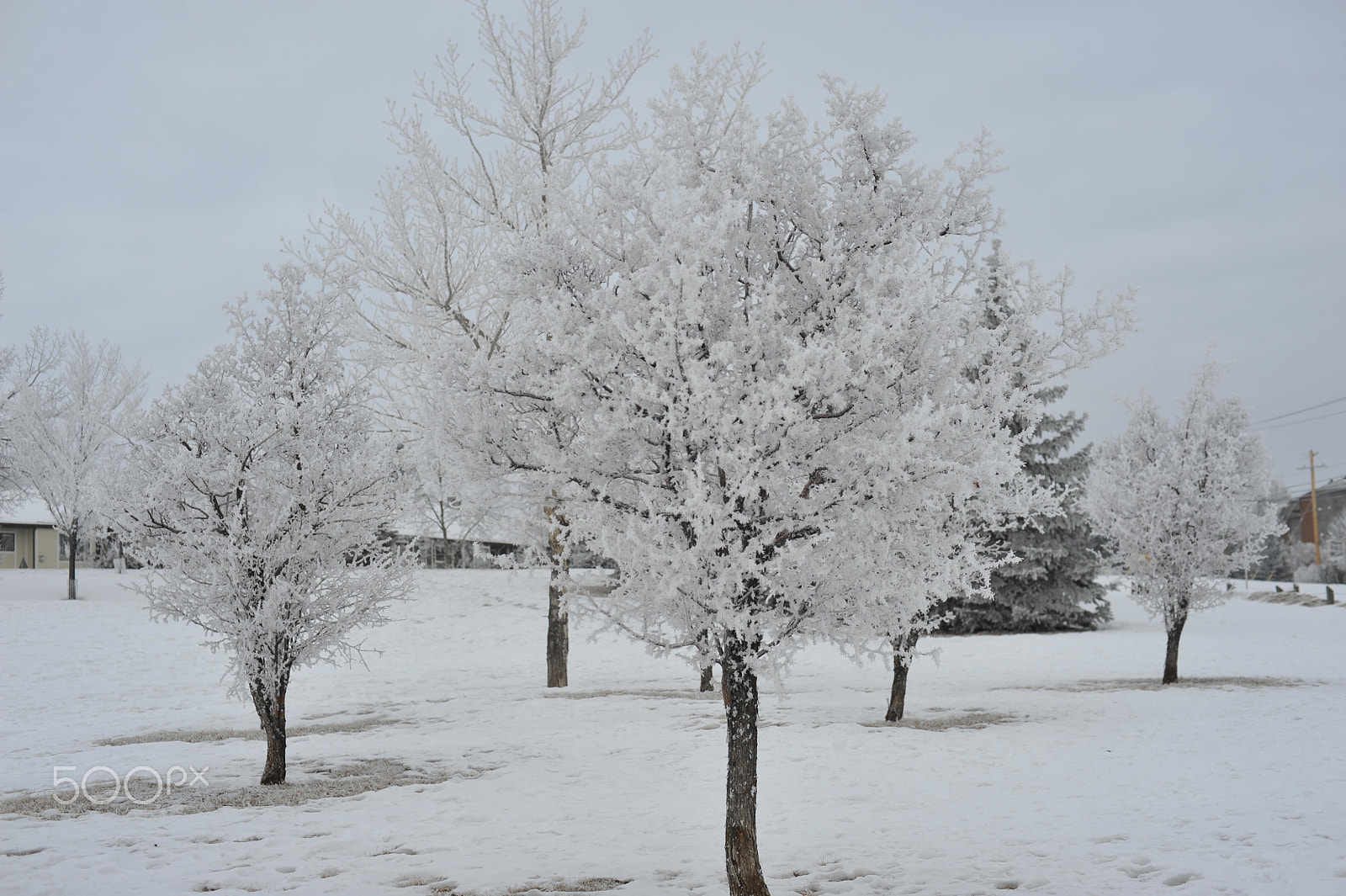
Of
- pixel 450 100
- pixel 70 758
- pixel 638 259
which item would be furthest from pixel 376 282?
pixel 638 259

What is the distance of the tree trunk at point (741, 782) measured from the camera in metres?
5.29

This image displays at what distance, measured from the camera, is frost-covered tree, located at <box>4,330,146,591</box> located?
24.7 metres

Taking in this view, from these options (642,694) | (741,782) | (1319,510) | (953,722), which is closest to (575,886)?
(741,782)

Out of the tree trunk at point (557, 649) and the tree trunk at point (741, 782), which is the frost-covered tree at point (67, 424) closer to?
the tree trunk at point (557, 649)

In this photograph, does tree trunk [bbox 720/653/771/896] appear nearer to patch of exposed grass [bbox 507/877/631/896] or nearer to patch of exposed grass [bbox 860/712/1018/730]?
patch of exposed grass [bbox 507/877/631/896]

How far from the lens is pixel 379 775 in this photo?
8.76 m

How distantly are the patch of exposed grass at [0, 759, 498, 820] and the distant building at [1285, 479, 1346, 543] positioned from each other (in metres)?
76.0

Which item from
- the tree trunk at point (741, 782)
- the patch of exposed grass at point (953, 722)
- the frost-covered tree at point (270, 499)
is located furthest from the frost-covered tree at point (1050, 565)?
the tree trunk at point (741, 782)

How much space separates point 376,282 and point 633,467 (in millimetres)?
11142

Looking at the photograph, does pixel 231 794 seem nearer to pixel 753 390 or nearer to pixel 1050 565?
pixel 753 390

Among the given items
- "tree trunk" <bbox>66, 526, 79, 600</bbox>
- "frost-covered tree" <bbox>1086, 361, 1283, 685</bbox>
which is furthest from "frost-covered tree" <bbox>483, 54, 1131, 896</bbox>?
"tree trunk" <bbox>66, 526, 79, 600</bbox>

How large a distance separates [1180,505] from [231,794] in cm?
1420

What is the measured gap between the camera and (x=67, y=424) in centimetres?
2584

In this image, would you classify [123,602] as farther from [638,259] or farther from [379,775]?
[638,259]
